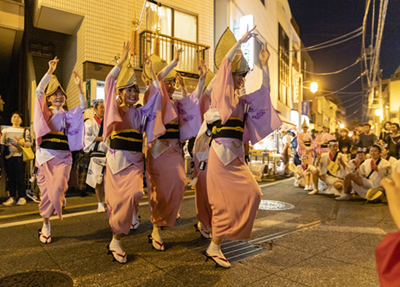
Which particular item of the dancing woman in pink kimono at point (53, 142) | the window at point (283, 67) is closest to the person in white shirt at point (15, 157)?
the dancing woman in pink kimono at point (53, 142)

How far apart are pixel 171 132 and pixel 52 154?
1.71m

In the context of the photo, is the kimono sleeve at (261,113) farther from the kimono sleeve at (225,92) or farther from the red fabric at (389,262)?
the red fabric at (389,262)

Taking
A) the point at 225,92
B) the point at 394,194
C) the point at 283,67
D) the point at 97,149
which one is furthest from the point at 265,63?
the point at 283,67

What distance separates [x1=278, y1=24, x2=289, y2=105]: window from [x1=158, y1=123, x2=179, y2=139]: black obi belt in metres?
19.1

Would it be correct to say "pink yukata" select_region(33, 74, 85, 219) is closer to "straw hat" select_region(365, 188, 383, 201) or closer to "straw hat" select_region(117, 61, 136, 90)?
"straw hat" select_region(117, 61, 136, 90)

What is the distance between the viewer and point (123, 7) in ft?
34.3

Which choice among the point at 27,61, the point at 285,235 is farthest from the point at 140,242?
the point at 27,61

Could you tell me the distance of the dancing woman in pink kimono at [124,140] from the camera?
3.37 meters

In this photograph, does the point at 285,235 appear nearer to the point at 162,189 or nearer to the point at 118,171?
the point at 162,189

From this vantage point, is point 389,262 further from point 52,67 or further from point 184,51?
point 184,51

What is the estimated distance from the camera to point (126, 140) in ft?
11.7

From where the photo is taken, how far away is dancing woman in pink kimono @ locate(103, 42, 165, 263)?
337 centimetres

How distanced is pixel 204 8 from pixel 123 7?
393cm

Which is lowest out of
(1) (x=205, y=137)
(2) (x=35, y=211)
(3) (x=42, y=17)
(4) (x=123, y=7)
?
(2) (x=35, y=211)
